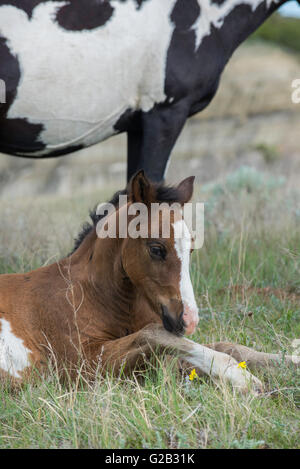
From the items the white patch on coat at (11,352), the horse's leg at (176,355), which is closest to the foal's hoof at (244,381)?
the horse's leg at (176,355)

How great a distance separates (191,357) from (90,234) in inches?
44.1

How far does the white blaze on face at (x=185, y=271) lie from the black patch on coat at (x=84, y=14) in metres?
1.91

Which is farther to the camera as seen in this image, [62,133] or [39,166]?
[39,166]

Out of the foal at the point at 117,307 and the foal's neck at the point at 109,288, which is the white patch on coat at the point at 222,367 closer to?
the foal at the point at 117,307

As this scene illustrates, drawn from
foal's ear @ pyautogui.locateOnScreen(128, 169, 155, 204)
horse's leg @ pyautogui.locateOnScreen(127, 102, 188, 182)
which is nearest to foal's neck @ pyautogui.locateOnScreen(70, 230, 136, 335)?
foal's ear @ pyautogui.locateOnScreen(128, 169, 155, 204)

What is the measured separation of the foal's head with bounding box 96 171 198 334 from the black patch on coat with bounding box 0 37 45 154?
122 cm

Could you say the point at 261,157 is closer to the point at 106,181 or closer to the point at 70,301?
the point at 106,181

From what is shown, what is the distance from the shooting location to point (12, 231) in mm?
6996

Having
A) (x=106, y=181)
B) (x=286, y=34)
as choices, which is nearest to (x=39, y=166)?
(x=106, y=181)

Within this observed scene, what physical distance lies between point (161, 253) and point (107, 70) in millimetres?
1756

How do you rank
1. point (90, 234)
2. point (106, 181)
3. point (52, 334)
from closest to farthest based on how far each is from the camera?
point (52, 334)
point (90, 234)
point (106, 181)

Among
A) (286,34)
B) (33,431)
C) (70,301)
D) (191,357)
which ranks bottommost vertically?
(33,431)

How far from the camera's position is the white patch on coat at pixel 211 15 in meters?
4.80

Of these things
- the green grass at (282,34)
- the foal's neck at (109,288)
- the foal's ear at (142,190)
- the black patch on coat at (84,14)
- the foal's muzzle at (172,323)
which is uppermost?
the green grass at (282,34)
